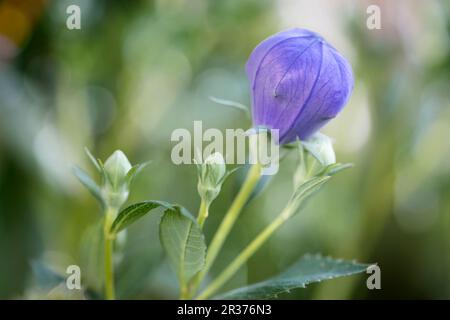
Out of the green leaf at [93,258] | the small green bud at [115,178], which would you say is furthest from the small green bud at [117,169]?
the green leaf at [93,258]

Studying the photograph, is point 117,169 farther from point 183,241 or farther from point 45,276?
point 45,276

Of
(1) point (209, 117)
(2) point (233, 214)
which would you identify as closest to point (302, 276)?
(2) point (233, 214)

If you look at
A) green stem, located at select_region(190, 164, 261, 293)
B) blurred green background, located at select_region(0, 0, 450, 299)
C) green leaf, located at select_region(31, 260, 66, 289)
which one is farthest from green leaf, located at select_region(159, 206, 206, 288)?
blurred green background, located at select_region(0, 0, 450, 299)

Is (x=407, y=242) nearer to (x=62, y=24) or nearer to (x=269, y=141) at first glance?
(x=269, y=141)

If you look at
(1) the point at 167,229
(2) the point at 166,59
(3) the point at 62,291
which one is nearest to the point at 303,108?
(1) the point at 167,229

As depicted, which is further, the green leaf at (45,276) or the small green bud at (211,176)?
the green leaf at (45,276)

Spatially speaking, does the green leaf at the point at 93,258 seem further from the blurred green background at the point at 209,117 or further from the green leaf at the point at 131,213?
the blurred green background at the point at 209,117
